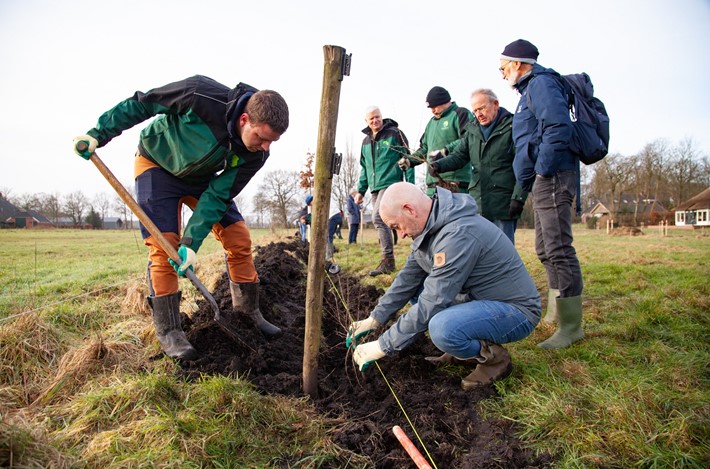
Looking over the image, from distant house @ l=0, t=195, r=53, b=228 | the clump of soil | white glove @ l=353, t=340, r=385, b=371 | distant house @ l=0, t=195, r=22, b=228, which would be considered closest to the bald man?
white glove @ l=353, t=340, r=385, b=371

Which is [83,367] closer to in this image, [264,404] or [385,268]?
[264,404]

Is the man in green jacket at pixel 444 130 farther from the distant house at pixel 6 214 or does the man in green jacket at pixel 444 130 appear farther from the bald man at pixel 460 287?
the distant house at pixel 6 214

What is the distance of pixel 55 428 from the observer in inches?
86.5

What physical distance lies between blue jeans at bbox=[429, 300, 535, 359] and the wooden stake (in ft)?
2.50

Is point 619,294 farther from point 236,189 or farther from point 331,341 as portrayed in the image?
point 236,189

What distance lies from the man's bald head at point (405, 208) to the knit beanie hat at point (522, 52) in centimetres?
177

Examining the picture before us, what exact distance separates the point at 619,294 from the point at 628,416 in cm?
339

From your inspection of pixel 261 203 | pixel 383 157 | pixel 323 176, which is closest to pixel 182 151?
pixel 323 176

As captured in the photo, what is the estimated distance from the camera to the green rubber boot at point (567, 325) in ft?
10.9

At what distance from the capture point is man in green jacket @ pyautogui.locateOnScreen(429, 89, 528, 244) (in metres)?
4.17

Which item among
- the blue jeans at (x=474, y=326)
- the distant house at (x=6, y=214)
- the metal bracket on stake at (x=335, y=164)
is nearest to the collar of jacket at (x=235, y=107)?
the metal bracket on stake at (x=335, y=164)

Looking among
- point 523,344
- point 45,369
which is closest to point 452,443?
point 523,344

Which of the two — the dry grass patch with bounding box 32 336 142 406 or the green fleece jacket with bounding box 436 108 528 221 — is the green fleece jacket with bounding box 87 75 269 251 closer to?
the dry grass patch with bounding box 32 336 142 406

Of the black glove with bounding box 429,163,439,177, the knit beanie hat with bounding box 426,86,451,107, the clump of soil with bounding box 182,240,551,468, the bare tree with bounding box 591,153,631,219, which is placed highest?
the bare tree with bounding box 591,153,631,219
